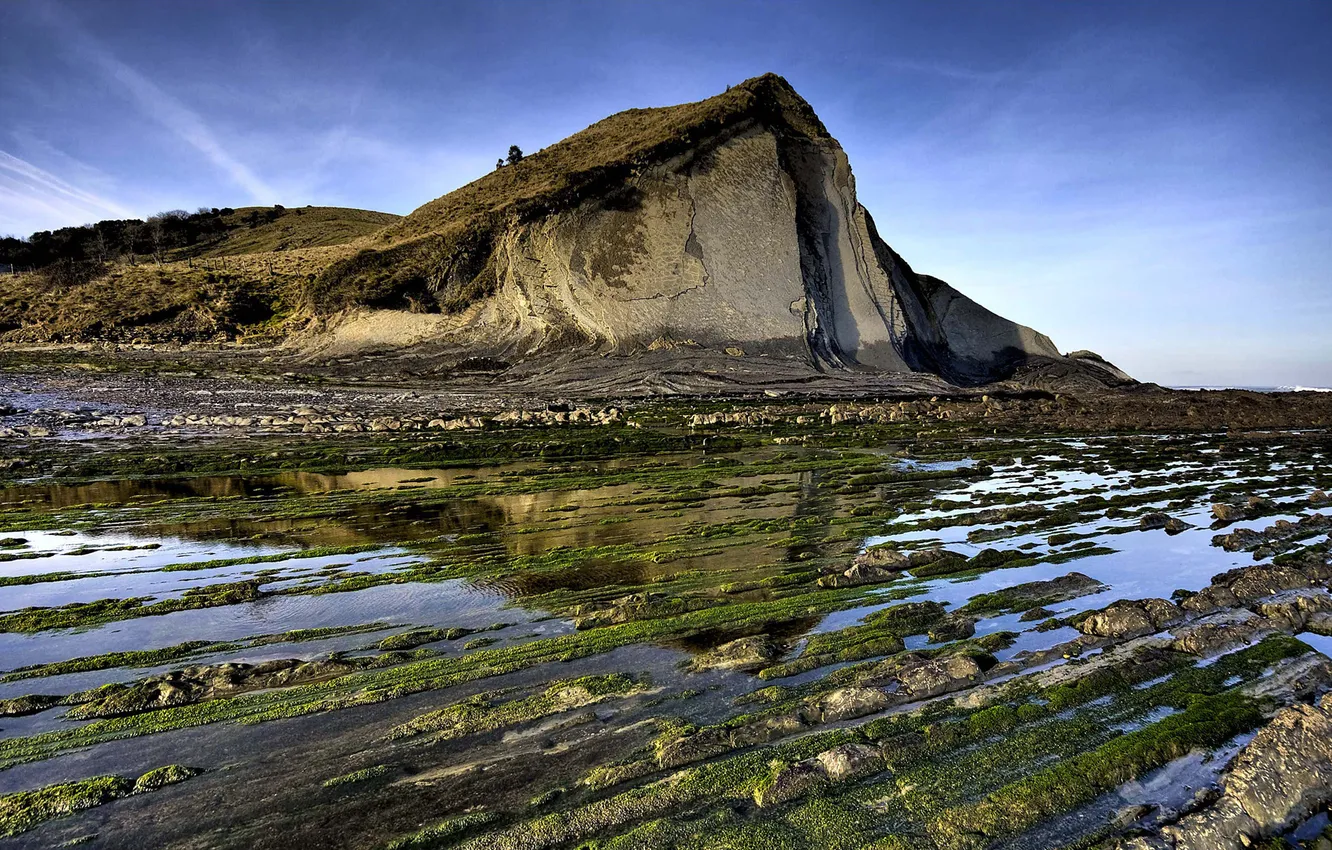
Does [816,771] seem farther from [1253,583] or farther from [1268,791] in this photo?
[1253,583]

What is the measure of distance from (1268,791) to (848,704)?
2366 millimetres

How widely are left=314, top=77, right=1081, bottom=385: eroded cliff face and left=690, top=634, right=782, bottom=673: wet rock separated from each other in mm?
33841

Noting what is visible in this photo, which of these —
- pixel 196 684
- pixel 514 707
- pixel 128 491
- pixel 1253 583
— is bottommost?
pixel 128 491

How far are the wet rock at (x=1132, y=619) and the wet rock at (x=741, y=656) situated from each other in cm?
285

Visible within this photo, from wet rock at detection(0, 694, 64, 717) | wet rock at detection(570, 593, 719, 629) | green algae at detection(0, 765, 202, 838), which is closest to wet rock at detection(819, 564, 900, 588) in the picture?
wet rock at detection(570, 593, 719, 629)

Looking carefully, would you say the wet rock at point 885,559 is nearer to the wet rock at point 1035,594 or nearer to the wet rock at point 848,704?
the wet rock at point 1035,594

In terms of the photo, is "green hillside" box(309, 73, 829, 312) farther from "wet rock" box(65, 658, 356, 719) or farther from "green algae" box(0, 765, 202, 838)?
"green algae" box(0, 765, 202, 838)

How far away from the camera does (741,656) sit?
620 centimetres

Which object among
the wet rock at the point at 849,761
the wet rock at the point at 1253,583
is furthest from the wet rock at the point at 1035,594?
the wet rock at the point at 849,761

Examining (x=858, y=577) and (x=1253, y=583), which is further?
(x=858, y=577)

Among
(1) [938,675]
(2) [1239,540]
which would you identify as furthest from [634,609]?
(2) [1239,540]

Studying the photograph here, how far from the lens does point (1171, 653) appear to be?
5.93m

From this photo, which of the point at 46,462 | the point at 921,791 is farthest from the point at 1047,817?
the point at 46,462

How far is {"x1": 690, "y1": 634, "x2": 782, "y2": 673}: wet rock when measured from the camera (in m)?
6.09
